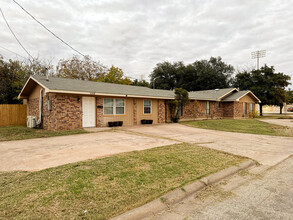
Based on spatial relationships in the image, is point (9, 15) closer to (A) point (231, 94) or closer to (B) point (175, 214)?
(B) point (175, 214)

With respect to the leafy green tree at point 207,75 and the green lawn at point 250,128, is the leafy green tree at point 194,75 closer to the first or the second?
the leafy green tree at point 207,75

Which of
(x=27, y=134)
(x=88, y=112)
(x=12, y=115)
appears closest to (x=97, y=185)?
(x=27, y=134)

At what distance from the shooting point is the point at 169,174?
13.1 feet

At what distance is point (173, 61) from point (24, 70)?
32509 mm

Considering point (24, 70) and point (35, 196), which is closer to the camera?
point (35, 196)

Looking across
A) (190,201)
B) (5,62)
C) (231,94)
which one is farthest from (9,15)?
(231,94)

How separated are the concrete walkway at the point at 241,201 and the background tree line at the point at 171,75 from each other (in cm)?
1352

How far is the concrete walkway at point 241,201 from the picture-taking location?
2.65 meters

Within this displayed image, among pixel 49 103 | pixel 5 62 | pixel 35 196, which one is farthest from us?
pixel 5 62

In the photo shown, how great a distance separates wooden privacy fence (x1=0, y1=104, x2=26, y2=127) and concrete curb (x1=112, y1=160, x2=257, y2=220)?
17.1m

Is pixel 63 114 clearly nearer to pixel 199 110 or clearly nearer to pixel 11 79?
pixel 199 110

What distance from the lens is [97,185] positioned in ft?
10.9

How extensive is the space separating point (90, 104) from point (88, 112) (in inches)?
21.9

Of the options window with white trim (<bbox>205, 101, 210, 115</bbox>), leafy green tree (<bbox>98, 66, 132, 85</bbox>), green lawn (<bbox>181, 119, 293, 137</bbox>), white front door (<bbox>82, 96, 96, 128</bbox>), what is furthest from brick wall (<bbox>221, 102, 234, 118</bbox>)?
leafy green tree (<bbox>98, 66, 132, 85</bbox>)
